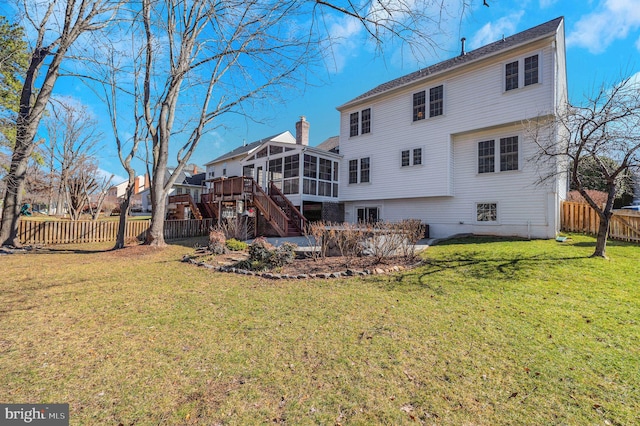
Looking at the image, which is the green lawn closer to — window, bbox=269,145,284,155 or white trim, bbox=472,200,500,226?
white trim, bbox=472,200,500,226

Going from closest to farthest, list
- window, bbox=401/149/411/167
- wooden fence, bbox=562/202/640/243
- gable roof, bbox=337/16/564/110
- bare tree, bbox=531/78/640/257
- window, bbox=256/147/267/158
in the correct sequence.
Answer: bare tree, bbox=531/78/640/257 → wooden fence, bbox=562/202/640/243 → gable roof, bbox=337/16/564/110 → window, bbox=401/149/411/167 → window, bbox=256/147/267/158

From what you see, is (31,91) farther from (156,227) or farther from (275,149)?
(275,149)

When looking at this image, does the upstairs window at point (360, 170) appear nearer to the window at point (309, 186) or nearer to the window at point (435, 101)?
the window at point (309, 186)

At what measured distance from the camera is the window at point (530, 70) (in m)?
11.6

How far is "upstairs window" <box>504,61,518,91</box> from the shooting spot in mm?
12117

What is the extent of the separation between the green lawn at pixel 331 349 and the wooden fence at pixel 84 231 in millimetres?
7875

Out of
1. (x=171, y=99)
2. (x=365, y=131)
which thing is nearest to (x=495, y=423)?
A: (x=171, y=99)

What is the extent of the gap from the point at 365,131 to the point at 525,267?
39.9 ft

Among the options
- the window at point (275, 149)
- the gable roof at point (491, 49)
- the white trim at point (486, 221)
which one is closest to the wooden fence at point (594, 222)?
the white trim at point (486, 221)

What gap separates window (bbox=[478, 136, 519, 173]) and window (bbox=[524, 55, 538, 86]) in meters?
2.28

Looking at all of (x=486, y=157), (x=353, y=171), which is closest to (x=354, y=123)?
(x=353, y=171)

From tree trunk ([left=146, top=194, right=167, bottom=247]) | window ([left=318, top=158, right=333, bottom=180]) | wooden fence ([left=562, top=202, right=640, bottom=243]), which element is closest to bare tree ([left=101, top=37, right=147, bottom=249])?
tree trunk ([left=146, top=194, right=167, bottom=247])

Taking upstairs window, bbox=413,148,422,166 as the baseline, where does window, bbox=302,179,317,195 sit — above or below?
below

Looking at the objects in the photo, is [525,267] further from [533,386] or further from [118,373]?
[118,373]
